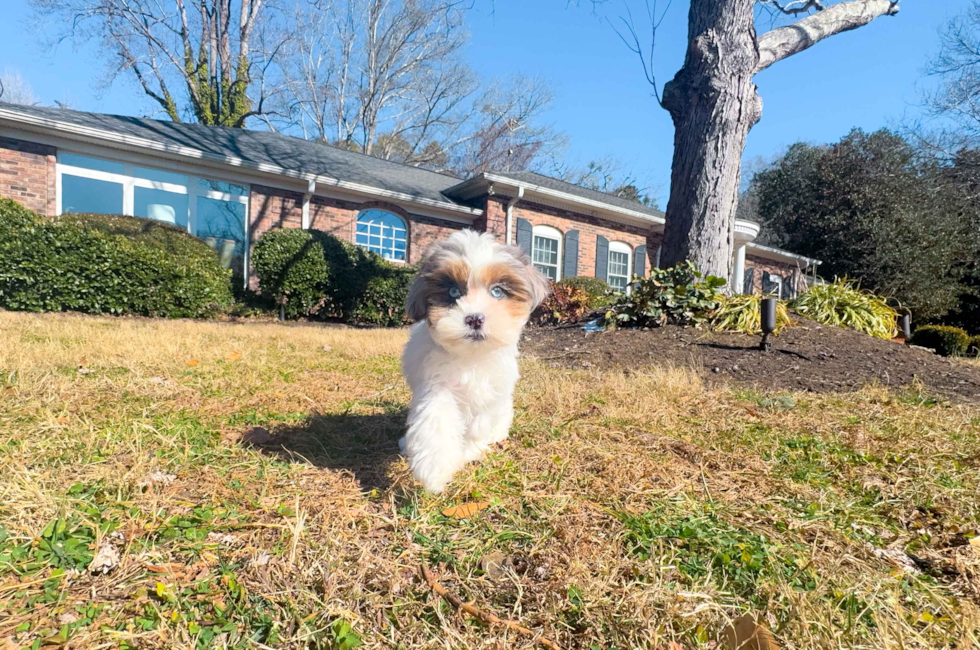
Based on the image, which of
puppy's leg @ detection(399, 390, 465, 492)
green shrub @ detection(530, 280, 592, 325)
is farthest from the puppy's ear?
green shrub @ detection(530, 280, 592, 325)

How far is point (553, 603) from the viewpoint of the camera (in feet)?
4.72

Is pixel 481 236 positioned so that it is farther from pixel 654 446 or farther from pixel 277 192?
pixel 277 192

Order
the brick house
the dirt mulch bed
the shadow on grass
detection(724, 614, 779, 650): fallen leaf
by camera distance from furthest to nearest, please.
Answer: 1. the brick house
2. the dirt mulch bed
3. the shadow on grass
4. detection(724, 614, 779, 650): fallen leaf

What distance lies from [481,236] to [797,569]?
6.43 ft

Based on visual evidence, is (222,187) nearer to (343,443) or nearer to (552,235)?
(552,235)

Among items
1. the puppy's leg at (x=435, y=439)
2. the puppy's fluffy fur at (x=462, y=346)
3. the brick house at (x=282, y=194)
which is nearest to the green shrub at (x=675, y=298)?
the puppy's fluffy fur at (x=462, y=346)

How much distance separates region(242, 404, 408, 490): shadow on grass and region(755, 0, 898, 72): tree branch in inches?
327

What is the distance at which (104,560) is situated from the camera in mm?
1563

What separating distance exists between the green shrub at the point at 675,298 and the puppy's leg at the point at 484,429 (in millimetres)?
4831

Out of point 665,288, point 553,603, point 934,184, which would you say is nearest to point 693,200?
point 665,288

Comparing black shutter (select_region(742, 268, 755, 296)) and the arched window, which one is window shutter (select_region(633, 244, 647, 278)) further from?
the arched window

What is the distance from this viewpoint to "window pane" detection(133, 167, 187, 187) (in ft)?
43.0

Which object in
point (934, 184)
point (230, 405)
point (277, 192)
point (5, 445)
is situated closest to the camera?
point (5, 445)

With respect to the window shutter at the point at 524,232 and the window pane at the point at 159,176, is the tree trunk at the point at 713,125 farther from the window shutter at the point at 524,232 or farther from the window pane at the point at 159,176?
the window pane at the point at 159,176
